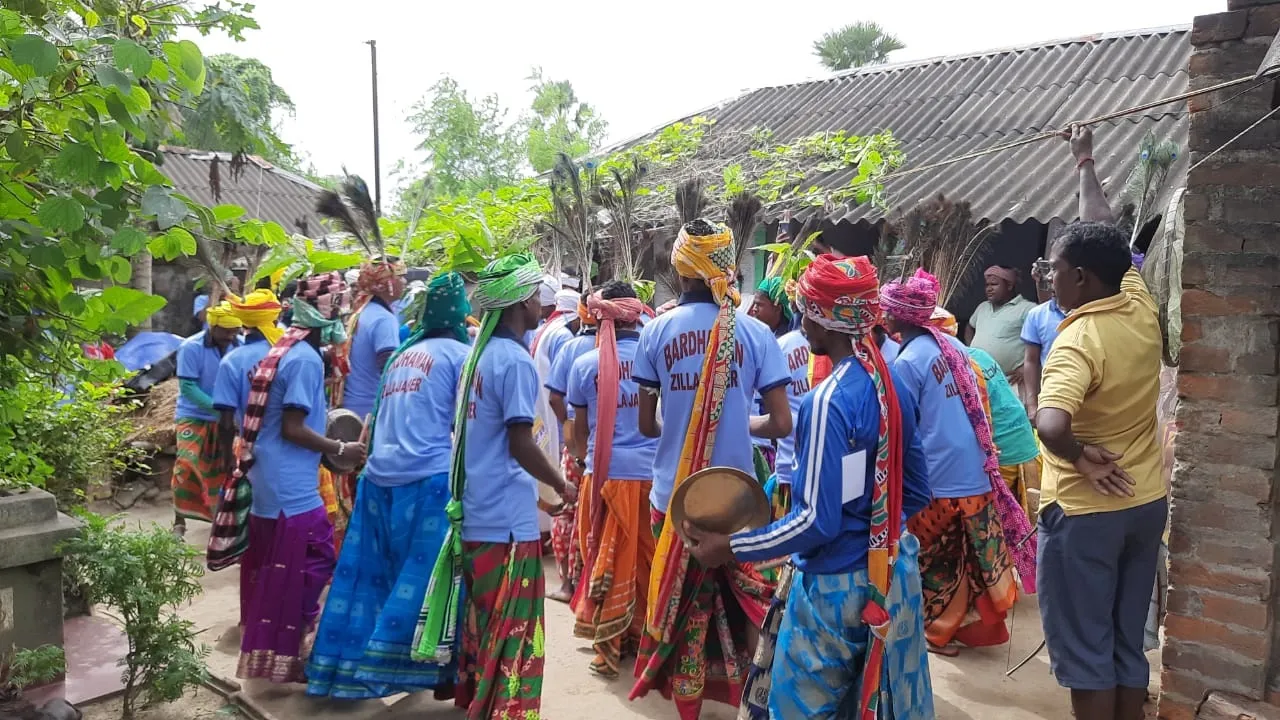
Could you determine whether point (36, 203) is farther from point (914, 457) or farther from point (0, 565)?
point (914, 457)

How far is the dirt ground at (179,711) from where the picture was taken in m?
4.07

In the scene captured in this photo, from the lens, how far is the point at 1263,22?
314cm

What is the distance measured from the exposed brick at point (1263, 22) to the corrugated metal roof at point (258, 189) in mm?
15758

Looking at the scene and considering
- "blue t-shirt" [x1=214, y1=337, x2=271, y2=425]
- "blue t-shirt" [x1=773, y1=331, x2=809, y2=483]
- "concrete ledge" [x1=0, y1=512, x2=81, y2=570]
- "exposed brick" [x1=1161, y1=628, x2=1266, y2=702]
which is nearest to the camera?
"exposed brick" [x1=1161, y1=628, x2=1266, y2=702]

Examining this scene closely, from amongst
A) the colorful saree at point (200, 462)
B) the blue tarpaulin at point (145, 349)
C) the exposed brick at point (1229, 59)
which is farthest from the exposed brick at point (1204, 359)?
the blue tarpaulin at point (145, 349)

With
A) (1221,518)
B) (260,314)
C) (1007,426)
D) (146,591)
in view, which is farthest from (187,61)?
(1007,426)

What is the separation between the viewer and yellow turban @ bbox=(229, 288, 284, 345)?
16.2 ft

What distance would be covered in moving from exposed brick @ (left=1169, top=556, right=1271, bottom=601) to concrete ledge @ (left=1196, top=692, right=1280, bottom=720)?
1.20 ft

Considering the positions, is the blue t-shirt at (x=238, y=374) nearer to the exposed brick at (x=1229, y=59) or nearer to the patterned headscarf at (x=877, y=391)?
the patterned headscarf at (x=877, y=391)

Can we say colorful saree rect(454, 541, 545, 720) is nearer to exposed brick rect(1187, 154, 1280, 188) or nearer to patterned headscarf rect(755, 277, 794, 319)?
patterned headscarf rect(755, 277, 794, 319)

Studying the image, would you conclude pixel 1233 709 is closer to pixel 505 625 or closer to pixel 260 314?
pixel 505 625

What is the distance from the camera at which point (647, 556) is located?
464 centimetres

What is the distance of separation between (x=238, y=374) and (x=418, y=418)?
1.37 m

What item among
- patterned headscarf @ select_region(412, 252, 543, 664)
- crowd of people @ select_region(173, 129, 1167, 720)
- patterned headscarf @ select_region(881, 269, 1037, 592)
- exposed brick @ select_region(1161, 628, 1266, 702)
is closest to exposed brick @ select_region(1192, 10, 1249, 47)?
crowd of people @ select_region(173, 129, 1167, 720)
